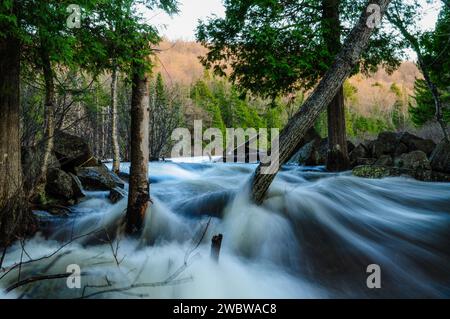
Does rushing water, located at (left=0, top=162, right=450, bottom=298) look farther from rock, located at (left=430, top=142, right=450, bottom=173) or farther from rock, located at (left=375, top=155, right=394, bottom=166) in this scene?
rock, located at (left=375, top=155, right=394, bottom=166)

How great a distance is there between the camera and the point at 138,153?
15.1ft

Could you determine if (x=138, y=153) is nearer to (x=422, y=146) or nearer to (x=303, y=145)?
(x=303, y=145)

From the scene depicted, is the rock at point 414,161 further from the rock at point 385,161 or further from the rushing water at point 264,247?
the rushing water at point 264,247

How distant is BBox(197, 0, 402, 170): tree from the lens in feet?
29.5

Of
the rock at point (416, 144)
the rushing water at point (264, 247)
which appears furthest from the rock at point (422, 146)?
the rushing water at point (264, 247)

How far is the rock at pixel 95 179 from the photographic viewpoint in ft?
24.7

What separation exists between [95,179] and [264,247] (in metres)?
4.89

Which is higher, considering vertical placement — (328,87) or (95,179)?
(328,87)

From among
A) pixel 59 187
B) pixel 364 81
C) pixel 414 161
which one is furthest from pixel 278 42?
pixel 364 81

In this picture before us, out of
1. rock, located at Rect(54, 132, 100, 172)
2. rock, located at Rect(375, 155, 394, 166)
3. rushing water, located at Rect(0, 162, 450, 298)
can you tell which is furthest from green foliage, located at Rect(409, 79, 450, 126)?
rock, located at Rect(54, 132, 100, 172)

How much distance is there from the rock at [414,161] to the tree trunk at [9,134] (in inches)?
390

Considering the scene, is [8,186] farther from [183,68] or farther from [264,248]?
[183,68]

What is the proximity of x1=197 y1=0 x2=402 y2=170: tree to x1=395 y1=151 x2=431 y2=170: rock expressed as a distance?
5.84 ft
